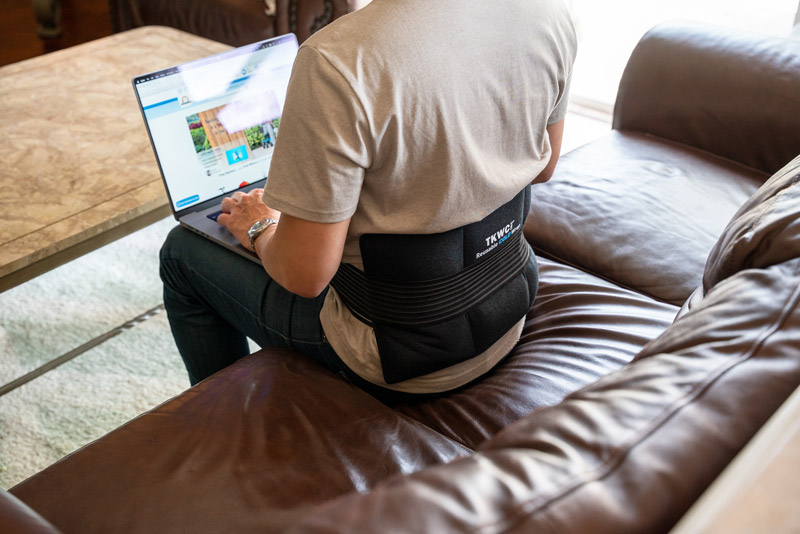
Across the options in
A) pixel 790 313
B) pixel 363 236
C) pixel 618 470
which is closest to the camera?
pixel 618 470

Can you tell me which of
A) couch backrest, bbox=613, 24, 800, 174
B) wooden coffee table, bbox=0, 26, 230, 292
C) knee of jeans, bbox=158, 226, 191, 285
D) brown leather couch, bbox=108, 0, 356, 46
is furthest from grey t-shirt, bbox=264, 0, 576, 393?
brown leather couch, bbox=108, 0, 356, 46

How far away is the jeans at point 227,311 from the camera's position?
1.20 m

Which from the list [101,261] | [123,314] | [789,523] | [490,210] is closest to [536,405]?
[490,210]

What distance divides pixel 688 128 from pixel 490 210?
111cm

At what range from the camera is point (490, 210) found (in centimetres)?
100

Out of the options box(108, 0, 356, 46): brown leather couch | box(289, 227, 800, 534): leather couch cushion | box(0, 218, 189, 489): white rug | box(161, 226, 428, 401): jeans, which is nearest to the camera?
box(289, 227, 800, 534): leather couch cushion

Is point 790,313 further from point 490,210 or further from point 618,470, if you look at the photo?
point 490,210

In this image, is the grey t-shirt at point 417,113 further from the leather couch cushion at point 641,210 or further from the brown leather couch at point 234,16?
the brown leather couch at point 234,16

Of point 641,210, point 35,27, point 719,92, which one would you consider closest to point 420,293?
point 641,210

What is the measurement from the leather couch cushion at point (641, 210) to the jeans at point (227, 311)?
2.06 feet

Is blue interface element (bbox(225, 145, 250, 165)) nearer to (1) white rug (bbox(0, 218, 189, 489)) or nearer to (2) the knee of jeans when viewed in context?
→ (2) the knee of jeans

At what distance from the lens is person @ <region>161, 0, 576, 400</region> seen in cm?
82

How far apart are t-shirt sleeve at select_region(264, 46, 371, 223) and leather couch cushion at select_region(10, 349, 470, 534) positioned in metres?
0.35

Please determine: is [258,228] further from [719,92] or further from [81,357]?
[719,92]
